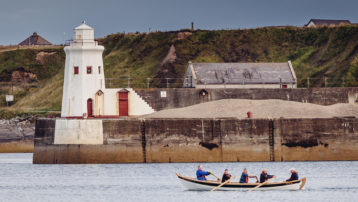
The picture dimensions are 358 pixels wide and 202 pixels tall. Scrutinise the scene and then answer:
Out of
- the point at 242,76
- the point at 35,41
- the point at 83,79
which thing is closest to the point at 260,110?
the point at 242,76

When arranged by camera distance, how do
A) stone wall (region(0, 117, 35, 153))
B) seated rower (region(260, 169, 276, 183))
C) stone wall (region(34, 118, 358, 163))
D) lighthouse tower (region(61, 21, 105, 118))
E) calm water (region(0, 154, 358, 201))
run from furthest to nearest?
stone wall (region(0, 117, 35, 153))
lighthouse tower (region(61, 21, 105, 118))
stone wall (region(34, 118, 358, 163))
seated rower (region(260, 169, 276, 183))
calm water (region(0, 154, 358, 201))

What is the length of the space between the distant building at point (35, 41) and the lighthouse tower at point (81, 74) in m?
66.2

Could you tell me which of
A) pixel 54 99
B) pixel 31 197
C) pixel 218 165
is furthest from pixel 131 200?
pixel 54 99

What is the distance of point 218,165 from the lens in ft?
216

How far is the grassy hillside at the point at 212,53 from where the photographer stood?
10300 cm

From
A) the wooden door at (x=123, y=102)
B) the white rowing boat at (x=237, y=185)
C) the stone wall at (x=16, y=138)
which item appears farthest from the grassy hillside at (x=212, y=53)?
the white rowing boat at (x=237, y=185)

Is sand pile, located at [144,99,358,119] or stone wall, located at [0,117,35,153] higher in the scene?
sand pile, located at [144,99,358,119]

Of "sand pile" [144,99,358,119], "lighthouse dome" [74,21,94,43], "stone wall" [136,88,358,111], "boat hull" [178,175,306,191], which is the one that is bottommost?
"boat hull" [178,175,306,191]

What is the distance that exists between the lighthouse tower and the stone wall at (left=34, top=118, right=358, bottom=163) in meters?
4.71

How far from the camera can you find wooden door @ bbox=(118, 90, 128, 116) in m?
74.2

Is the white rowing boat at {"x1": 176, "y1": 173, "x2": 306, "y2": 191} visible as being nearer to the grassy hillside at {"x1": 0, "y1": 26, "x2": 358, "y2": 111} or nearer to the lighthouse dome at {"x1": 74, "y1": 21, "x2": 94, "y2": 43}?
the lighthouse dome at {"x1": 74, "y1": 21, "x2": 94, "y2": 43}

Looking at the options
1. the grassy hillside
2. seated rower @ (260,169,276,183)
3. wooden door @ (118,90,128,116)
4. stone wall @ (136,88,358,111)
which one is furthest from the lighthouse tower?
the grassy hillside

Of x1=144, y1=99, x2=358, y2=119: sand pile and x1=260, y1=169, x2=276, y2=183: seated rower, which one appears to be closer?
x1=260, y1=169, x2=276, y2=183: seated rower

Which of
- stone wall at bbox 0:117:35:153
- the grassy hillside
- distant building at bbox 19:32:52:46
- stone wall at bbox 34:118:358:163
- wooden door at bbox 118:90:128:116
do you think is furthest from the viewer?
distant building at bbox 19:32:52:46
